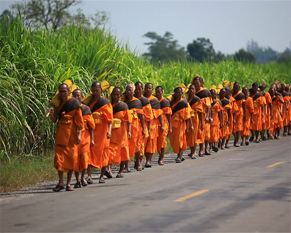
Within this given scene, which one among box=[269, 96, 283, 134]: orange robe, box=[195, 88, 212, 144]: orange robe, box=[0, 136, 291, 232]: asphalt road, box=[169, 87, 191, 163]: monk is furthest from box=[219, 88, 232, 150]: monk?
box=[0, 136, 291, 232]: asphalt road

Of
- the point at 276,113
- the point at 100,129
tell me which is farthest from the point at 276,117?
the point at 100,129

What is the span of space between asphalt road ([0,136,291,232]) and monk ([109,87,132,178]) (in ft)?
1.44

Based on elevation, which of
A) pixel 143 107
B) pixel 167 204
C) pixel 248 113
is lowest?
pixel 167 204

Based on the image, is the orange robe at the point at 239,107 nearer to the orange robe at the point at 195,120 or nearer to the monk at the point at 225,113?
the monk at the point at 225,113

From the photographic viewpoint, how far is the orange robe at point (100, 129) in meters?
12.6

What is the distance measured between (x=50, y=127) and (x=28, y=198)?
5.58 m

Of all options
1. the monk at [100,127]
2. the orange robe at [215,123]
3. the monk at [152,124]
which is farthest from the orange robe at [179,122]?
the monk at [100,127]

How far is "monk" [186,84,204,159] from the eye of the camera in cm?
1792

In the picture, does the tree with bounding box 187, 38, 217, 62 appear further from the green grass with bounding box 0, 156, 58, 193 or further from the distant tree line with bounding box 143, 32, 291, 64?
the green grass with bounding box 0, 156, 58, 193

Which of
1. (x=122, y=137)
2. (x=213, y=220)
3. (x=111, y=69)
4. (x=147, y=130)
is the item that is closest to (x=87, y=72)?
(x=111, y=69)

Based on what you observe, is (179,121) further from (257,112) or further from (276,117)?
(276,117)

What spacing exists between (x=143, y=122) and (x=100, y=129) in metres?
2.41

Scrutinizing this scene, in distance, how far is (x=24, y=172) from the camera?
13.3 meters

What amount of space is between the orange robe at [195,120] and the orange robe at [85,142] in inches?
242
